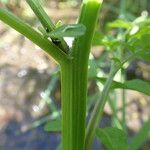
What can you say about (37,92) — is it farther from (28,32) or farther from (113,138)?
(28,32)

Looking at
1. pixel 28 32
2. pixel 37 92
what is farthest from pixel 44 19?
pixel 37 92

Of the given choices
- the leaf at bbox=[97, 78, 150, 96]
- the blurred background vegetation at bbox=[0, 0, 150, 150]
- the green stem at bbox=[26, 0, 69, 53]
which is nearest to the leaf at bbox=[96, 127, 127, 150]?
the leaf at bbox=[97, 78, 150, 96]

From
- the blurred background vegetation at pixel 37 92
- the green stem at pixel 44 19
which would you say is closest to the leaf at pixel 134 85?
the green stem at pixel 44 19

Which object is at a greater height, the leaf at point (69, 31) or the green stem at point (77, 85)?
the leaf at point (69, 31)

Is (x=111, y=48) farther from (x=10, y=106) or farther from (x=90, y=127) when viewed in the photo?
(x=10, y=106)

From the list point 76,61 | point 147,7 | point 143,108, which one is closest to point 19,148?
point 143,108

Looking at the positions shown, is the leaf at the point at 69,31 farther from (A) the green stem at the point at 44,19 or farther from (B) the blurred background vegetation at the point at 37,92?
(B) the blurred background vegetation at the point at 37,92
